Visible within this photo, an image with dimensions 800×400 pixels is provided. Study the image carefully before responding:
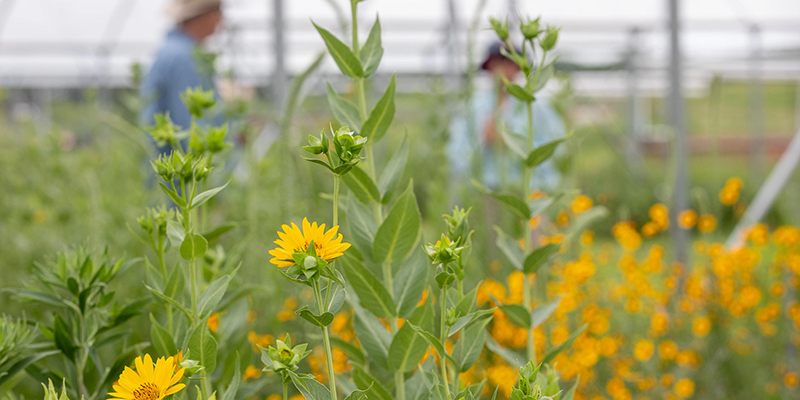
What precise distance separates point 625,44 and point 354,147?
16.3ft

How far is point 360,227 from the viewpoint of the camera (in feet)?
1.26

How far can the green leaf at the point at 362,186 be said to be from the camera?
14.1 inches

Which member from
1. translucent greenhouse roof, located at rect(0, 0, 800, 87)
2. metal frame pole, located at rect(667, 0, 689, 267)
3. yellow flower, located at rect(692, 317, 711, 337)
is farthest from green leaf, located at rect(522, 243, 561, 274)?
translucent greenhouse roof, located at rect(0, 0, 800, 87)

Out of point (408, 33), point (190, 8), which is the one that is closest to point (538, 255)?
point (190, 8)

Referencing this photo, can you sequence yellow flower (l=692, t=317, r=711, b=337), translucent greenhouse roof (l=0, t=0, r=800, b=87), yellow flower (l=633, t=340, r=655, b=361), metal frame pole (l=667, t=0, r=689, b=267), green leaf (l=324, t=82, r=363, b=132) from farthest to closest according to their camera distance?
translucent greenhouse roof (l=0, t=0, r=800, b=87)
metal frame pole (l=667, t=0, r=689, b=267)
yellow flower (l=692, t=317, r=711, b=337)
yellow flower (l=633, t=340, r=655, b=361)
green leaf (l=324, t=82, r=363, b=132)

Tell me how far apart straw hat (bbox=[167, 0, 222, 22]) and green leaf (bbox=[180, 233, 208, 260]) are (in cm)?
176

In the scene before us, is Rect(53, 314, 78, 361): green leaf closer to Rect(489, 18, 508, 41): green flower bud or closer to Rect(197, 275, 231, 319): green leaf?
Rect(197, 275, 231, 319): green leaf

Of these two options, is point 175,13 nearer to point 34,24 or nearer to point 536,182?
point 536,182

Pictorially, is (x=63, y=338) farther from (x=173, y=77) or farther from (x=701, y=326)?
(x=173, y=77)

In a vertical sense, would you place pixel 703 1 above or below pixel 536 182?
above

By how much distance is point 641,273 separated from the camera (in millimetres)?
1280

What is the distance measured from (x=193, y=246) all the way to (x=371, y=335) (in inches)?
5.4

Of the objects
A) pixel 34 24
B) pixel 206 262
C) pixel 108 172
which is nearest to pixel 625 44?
pixel 108 172

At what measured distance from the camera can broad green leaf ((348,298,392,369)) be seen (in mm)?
396
